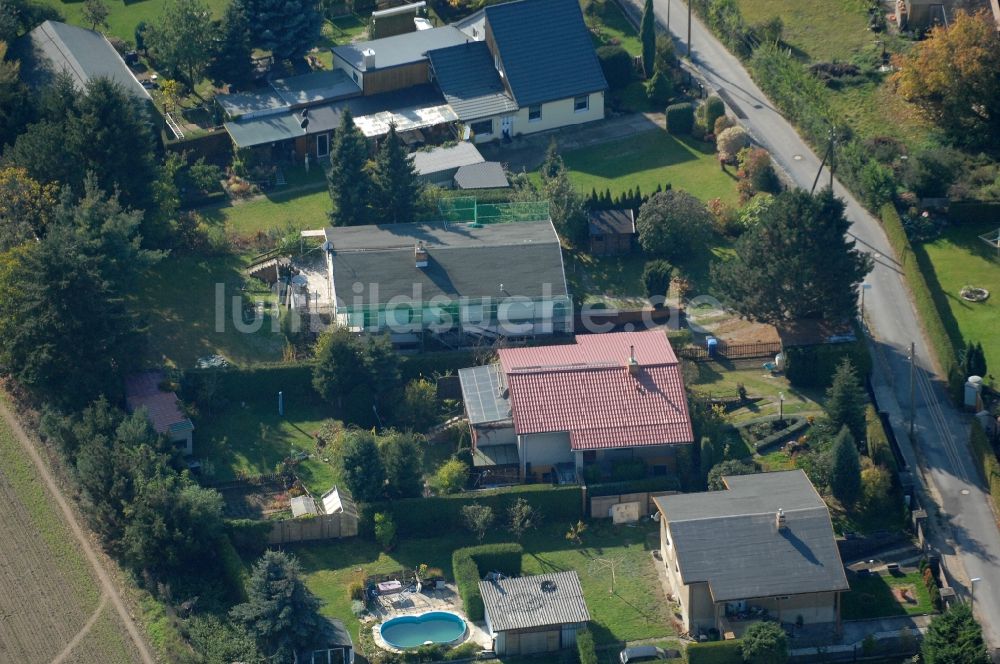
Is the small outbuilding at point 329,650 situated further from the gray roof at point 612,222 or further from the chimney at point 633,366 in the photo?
the gray roof at point 612,222

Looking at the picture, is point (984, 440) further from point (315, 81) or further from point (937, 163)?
point (315, 81)

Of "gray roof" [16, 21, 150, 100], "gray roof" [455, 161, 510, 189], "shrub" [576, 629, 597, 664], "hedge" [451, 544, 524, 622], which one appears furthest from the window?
"shrub" [576, 629, 597, 664]

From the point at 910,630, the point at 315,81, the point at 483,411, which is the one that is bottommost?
the point at 910,630

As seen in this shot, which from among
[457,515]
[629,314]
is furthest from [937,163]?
[457,515]

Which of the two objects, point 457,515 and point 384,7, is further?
point 384,7

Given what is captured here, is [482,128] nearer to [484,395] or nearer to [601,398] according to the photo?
[484,395]

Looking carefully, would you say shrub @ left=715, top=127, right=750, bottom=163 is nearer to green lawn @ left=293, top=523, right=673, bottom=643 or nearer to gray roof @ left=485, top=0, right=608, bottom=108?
gray roof @ left=485, top=0, right=608, bottom=108

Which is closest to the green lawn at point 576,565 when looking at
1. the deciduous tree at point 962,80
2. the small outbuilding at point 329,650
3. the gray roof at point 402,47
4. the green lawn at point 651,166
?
the small outbuilding at point 329,650
